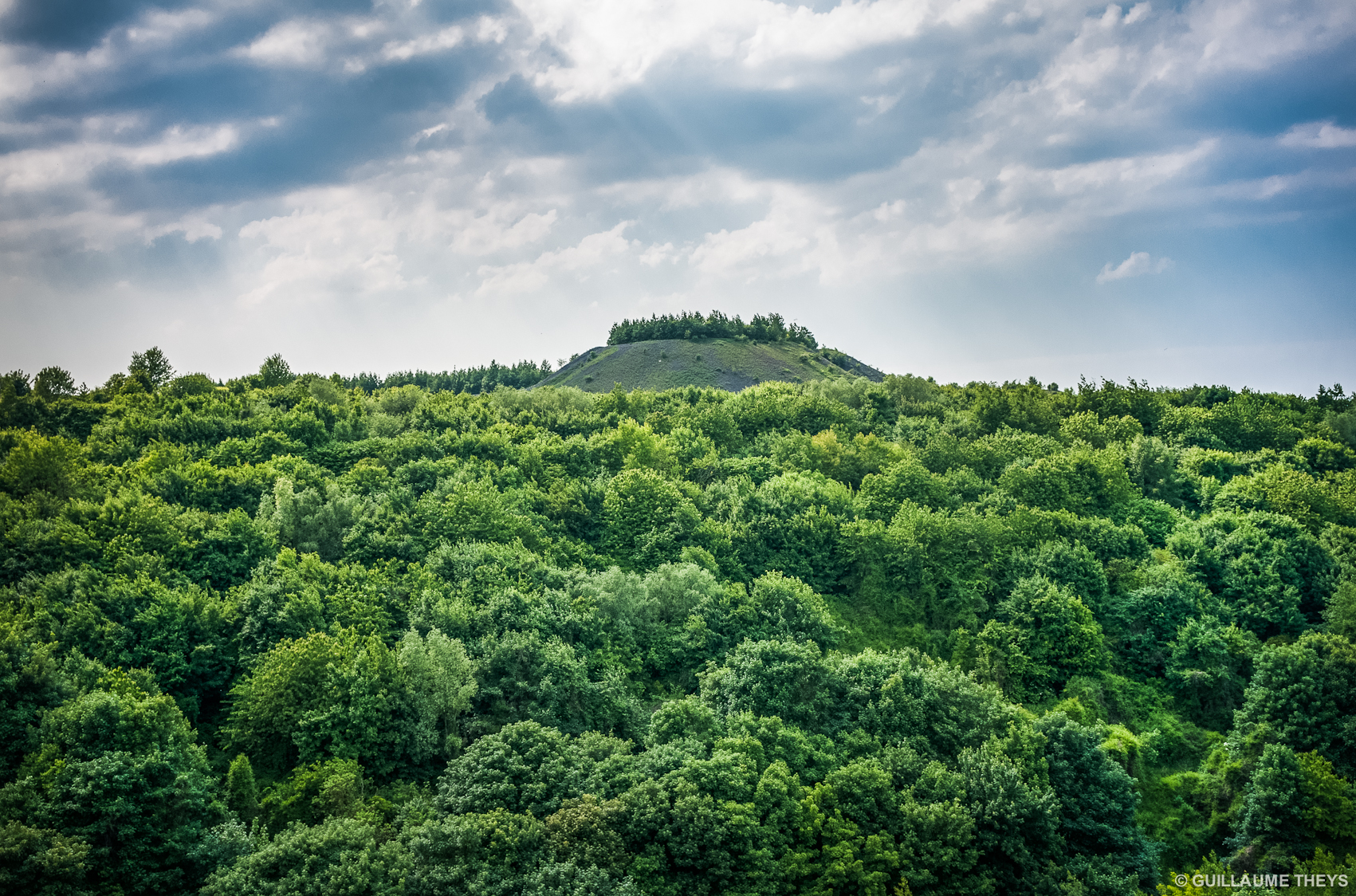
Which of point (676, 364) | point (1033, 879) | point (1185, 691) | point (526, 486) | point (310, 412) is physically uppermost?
point (676, 364)

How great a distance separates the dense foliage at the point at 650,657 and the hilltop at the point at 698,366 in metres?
56.9

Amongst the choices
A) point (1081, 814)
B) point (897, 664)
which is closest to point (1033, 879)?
point (1081, 814)

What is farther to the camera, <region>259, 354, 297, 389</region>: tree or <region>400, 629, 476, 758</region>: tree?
<region>259, 354, 297, 389</region>: tree

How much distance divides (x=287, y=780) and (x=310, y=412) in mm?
49335

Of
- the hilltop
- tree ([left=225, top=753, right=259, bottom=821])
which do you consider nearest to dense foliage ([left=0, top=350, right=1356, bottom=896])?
tree ([left=225, top=753, right=259, bottom=821])

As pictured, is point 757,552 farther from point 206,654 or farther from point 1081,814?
point 206,654

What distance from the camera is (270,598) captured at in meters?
52.3

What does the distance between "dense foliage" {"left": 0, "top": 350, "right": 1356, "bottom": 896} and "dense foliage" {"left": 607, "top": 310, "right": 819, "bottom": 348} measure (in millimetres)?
78142

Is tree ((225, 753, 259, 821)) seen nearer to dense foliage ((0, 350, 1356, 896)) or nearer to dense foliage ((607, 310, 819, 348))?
dense foliage ((0, 350, 1356, 896))

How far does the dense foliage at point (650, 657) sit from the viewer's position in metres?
38.1

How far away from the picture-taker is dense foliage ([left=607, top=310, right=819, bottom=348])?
165 m

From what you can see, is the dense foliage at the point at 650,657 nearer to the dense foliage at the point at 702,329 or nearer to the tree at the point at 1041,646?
the tree at the point at 1041,646

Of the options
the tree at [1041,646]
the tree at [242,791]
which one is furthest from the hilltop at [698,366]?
the tree at [242,791]

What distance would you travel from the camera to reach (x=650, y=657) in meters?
55.5
